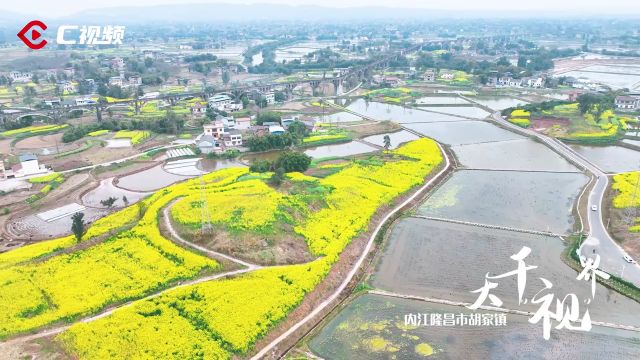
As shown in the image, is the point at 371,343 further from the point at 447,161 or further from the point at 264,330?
the point at 447,161

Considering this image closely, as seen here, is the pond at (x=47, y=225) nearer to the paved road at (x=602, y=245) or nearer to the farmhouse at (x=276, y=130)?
the farmhouse at (x=276, y=130)

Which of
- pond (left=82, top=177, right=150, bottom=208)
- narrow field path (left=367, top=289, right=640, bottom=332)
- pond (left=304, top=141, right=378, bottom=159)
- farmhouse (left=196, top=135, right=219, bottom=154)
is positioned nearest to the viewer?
narrow field path (left=367, top=289, right=640, bottom=332)

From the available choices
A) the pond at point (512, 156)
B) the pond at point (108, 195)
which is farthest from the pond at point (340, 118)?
the pond at point (108, 195)

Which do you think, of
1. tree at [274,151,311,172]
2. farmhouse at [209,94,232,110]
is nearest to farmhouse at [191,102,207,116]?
farmhouse at [209,94,232,110]

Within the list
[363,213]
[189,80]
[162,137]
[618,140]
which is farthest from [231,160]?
[189,80]

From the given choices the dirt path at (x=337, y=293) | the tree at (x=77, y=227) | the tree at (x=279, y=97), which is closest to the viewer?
the dirt path at (x=337, y=293)

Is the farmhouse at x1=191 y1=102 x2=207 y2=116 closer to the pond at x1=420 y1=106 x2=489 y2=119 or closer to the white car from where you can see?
the pond at x1=420 y1=106 x2=489 y2=119
